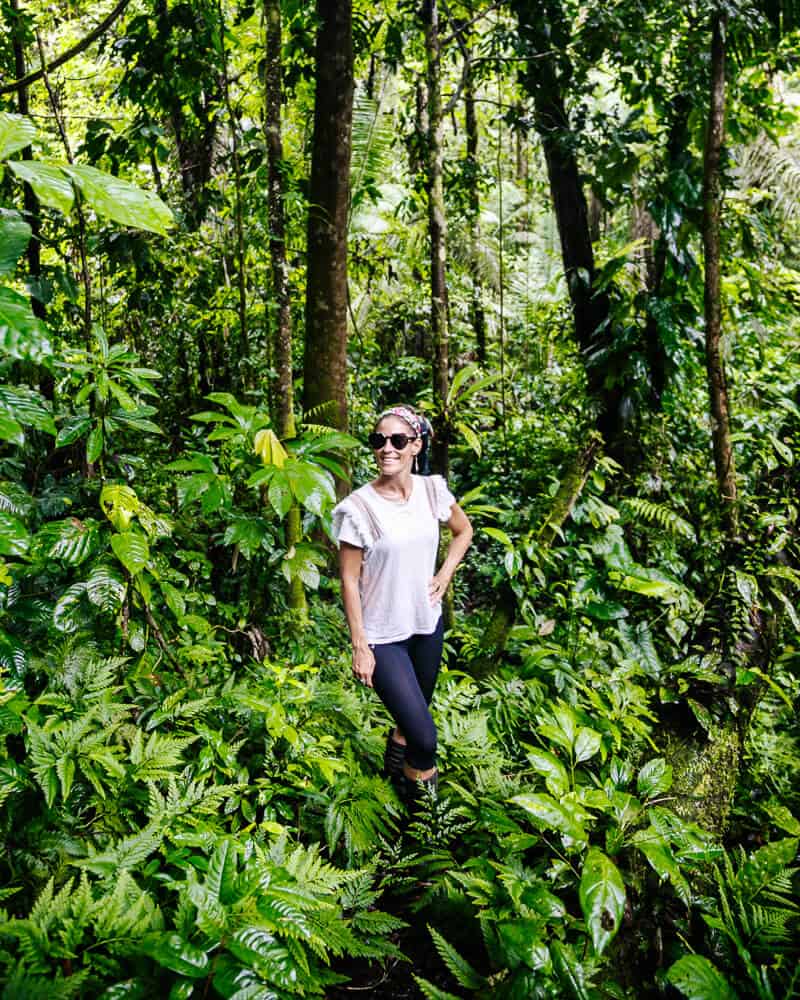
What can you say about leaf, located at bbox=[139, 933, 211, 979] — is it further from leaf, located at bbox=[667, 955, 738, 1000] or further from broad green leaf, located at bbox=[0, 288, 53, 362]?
broad green leaf, located at bbox=[0, 288, 53, 362]

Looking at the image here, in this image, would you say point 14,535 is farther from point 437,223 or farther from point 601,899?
point 437,223

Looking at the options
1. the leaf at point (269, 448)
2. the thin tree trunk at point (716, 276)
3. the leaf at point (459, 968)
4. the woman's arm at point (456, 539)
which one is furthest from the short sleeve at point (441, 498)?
the thin tree trunk at point (716, 276)

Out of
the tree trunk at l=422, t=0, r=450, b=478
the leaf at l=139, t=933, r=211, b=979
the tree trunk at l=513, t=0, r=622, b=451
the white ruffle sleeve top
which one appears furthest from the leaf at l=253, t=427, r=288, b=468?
the tree trunk at l=513, t=0, r=622, b=451

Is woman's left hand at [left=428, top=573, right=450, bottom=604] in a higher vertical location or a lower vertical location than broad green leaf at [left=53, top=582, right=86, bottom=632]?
lower

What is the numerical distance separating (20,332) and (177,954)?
5.34 ft

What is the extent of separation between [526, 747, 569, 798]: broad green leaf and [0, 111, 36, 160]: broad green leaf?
247cm

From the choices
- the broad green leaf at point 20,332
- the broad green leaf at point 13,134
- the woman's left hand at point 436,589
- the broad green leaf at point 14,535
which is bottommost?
the woman's left hand at point 436,589

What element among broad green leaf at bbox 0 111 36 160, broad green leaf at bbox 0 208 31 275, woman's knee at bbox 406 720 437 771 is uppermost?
broad green leaf at bbox 0 111 36 160

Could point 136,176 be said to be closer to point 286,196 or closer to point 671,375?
point 286,196

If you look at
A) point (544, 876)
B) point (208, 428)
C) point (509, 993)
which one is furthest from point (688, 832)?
Result: point (208, 428)

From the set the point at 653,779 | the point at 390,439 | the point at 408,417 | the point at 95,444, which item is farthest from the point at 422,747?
the point at 95,444

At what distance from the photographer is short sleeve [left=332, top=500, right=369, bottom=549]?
295 cm

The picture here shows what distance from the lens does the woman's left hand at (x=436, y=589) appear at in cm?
324

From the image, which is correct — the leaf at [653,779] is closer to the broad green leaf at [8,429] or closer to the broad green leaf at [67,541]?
the broad green leaf at [67,541]
